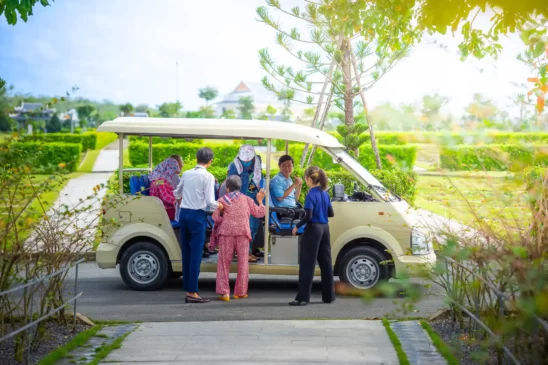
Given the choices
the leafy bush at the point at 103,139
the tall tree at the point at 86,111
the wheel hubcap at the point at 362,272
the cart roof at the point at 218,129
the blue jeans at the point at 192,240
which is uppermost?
the tall tree at the point at 86,111

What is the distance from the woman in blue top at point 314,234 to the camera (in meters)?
11.0

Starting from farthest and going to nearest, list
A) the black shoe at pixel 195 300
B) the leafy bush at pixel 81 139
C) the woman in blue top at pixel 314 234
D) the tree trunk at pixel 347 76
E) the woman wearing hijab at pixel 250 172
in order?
the leafy bush at pixel 81 139
the tree trunk at pixel 347 76
the woman wearing hijab at pixel 250 172
the black shoe at pixel 195 300
the woman in blue top at pixel 314 234

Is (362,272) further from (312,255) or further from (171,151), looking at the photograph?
(171,151)

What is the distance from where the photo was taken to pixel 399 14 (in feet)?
40.3

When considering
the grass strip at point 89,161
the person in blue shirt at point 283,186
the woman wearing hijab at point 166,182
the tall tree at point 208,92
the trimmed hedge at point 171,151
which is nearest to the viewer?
the person in blue shirt at point 283,186

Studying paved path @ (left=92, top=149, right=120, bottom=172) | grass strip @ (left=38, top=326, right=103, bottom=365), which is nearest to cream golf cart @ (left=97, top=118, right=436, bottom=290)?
grass strip @ (left=38, top=326, right=103, bottom=365)

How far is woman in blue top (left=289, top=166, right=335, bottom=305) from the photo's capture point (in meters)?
11.0

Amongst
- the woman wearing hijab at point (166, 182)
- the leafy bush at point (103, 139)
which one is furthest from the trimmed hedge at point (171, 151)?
the woman wearing hijab at point (166, 182)

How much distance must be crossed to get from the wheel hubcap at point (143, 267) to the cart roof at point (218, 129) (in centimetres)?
158

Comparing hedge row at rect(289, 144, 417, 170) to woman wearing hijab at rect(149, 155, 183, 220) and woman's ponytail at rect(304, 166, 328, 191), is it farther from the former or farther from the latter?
woman's ponytail at rect(304, 166, 328, 191)

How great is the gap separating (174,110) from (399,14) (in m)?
131

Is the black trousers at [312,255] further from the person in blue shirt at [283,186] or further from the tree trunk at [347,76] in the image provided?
the tree trunk at [347,76]

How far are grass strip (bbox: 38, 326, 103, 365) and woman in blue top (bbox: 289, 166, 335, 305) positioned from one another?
2689mm

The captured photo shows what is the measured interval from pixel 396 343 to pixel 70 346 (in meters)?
2.92
